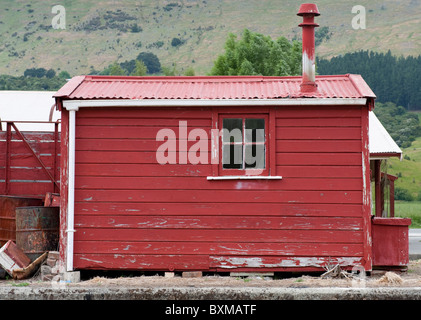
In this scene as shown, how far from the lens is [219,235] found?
1153 centimetres

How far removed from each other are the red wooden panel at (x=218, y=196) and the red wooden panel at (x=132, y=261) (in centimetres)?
98

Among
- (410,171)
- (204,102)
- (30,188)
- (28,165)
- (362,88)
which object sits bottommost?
(30,188)

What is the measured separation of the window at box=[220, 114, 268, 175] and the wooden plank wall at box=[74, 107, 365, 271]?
23cm

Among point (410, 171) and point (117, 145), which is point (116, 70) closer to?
point (410, 171)

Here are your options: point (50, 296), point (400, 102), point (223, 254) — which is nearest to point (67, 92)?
point (223, 254)

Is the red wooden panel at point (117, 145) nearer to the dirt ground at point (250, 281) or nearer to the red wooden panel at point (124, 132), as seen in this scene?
the red wooden panel at point (124, 132)

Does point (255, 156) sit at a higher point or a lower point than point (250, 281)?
higher

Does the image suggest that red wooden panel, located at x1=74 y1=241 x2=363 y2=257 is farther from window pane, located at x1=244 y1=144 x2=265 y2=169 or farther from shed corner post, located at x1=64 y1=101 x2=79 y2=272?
window pane, located at x1=244 y1=144 x2=265 y2=169

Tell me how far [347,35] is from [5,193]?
579 ft

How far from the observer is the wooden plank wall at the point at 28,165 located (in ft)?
43.0

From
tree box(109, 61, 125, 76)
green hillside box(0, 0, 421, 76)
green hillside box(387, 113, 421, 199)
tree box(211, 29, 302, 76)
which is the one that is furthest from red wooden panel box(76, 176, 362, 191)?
green hillside box(0, 0, 421, 76)

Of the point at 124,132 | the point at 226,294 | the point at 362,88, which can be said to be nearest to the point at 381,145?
the point at 362,88

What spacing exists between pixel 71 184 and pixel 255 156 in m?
3.26

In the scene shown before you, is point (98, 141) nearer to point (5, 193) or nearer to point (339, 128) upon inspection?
point (5, 193)
